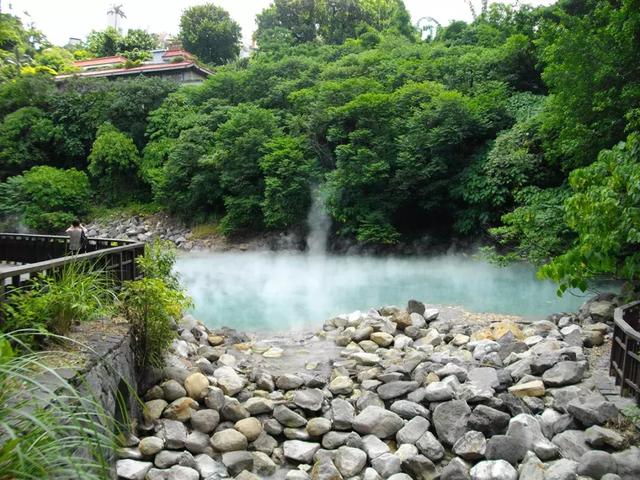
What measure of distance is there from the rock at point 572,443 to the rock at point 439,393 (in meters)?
1.17

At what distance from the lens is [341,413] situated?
5.83 metres

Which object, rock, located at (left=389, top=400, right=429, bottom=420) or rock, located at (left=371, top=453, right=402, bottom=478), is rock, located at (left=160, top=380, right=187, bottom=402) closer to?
rock, located at (left=371, top=453, right=402, bottom=478)

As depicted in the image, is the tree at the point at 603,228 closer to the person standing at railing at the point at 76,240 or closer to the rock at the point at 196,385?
the rock at the point at 196,385

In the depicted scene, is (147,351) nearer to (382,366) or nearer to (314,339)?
(382,366)

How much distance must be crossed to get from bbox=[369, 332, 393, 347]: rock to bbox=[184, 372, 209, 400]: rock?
355 centimetres

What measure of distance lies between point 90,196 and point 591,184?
2871 cm

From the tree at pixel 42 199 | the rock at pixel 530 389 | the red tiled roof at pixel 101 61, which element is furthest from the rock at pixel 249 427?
the red tiled roof at pixel 101 61

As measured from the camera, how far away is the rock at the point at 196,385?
599cm

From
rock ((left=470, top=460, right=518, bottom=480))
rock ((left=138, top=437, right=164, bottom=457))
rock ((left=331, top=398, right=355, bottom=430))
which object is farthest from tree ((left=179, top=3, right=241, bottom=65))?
rock ((left=470, top=460, right=518, bottom=480))

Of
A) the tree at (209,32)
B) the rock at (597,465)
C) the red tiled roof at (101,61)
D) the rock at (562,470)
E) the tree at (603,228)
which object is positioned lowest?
the rock at (562,470)

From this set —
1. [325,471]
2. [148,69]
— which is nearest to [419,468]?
A: [325,471]

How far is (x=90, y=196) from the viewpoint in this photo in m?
29.9

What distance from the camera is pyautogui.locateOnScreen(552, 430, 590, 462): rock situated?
4.84 metres

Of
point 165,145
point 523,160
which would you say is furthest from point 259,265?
point 165,145
